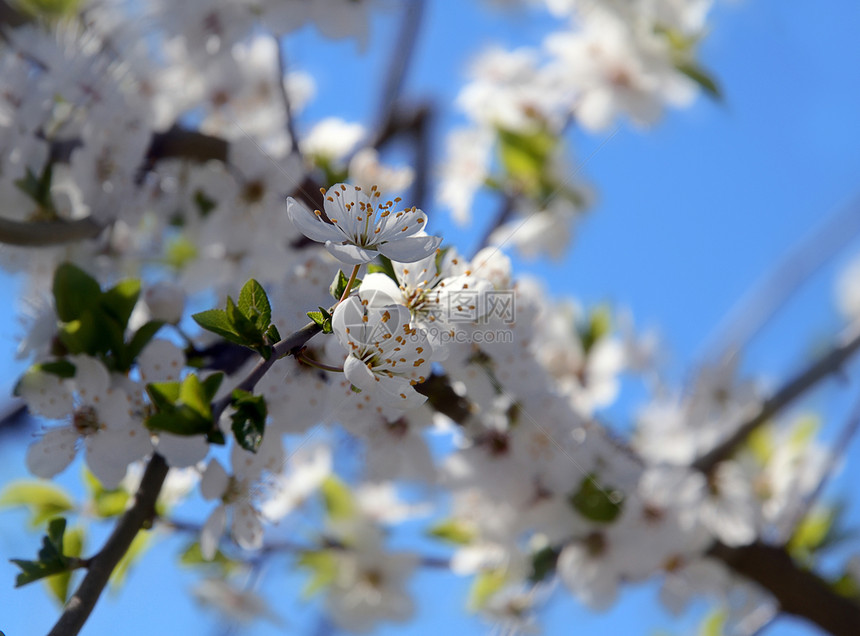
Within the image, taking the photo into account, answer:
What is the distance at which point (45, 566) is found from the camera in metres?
0.52

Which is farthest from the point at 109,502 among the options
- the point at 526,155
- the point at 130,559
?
the point at 526,155

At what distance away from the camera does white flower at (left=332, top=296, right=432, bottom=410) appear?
15.5 inches

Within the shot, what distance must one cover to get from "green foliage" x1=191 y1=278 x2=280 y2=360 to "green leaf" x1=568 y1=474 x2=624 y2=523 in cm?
54

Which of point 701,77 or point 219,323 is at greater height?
point 701,77

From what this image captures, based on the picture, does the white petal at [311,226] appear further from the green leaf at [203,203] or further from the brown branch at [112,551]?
the green leaf at [203,203]

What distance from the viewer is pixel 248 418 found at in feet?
1.58

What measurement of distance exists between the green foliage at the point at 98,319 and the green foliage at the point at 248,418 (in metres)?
0.16

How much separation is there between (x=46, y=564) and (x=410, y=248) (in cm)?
36

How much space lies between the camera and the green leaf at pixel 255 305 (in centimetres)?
42

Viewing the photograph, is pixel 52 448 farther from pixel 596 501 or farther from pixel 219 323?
pixel 596 501

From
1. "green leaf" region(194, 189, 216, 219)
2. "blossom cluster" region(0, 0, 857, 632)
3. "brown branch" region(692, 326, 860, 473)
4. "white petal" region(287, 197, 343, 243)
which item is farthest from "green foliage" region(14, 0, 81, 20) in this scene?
"brown branch" region(692, 326, 860, 473)

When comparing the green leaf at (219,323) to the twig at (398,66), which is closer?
the green leaf at (219,323)

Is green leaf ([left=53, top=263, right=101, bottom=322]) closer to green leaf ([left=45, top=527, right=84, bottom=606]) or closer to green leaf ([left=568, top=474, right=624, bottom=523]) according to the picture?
green leaf ([left=45, top=527, right=84, bottom=606])

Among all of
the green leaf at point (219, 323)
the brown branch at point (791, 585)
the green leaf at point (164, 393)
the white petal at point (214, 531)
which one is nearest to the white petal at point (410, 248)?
the green leaf at point (219, 323)
